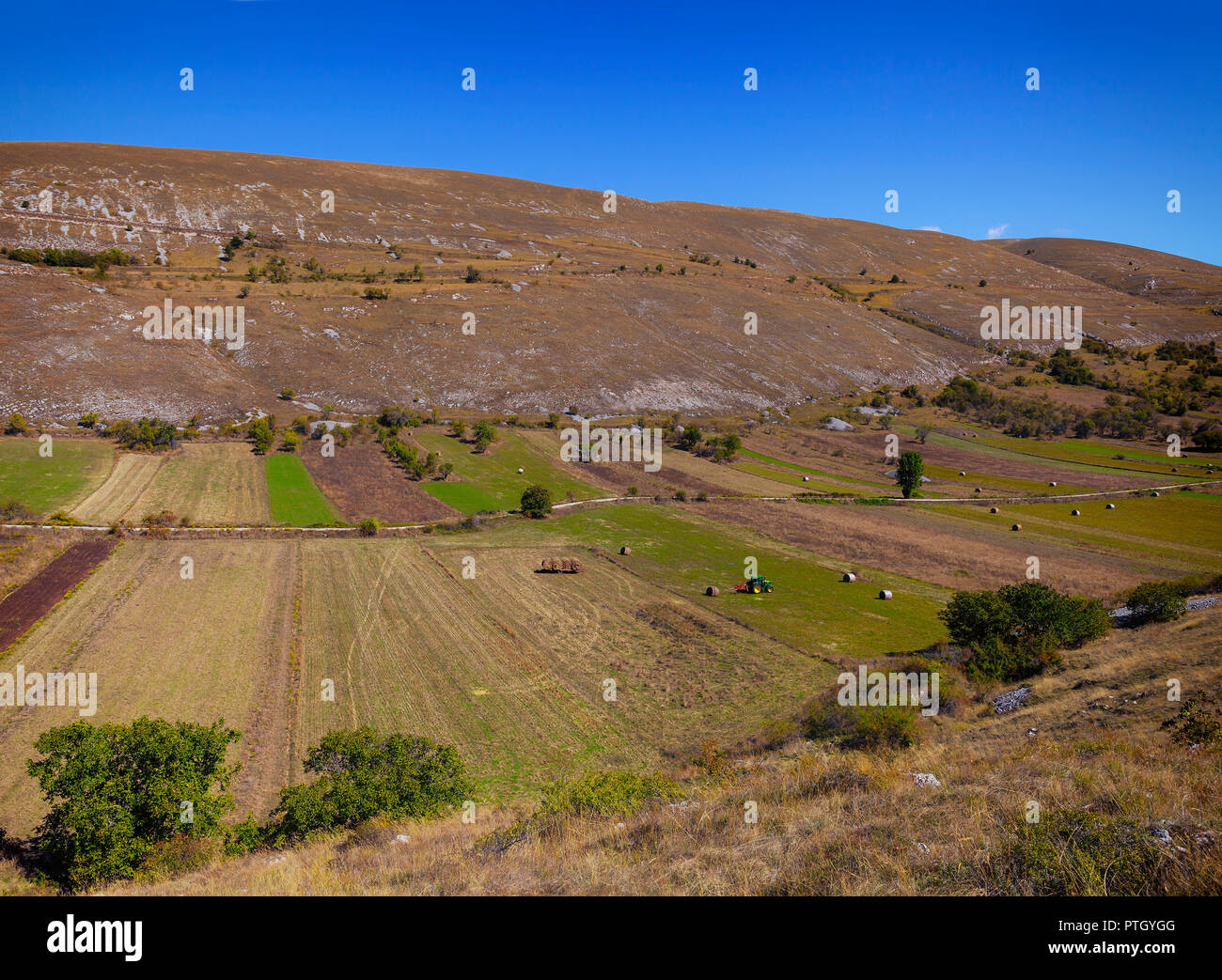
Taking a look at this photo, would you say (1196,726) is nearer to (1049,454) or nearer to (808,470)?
(808,470)

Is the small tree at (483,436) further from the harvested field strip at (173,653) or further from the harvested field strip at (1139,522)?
the harvested field strip at (1139,522)

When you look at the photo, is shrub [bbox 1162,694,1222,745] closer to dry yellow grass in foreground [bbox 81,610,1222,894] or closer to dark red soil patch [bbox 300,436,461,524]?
dry yellow grass in foreground [bbox 81,610,1222,894]

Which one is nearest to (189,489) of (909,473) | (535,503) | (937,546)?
(535,503)

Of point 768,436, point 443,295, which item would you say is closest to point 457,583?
point 768,436

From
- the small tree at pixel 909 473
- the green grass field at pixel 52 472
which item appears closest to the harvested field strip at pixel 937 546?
the small tree at pixel 909 473

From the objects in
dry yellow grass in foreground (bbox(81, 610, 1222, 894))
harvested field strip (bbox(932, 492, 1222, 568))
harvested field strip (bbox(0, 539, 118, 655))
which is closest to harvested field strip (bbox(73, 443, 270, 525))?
harvested field strip (bbox(0, 539, 118, 655))

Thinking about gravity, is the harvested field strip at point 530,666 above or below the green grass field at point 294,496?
below
